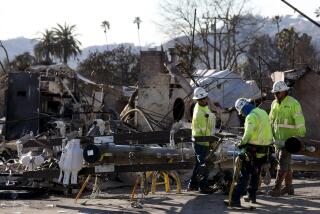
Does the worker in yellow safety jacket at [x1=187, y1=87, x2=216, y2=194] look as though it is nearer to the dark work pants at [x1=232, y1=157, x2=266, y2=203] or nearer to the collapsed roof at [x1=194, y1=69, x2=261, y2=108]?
the dark work pants at [x1=232, y1=157, x2=266, y2=203]

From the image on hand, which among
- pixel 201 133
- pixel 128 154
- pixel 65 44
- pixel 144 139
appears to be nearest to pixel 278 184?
pixel 201 133

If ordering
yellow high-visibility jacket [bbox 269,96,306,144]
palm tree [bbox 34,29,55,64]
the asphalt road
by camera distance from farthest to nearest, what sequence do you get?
1. palm tree [bbox 34,29,55,64]
2. yellow high-visibility jacket [bbox 269,96,306,144]
3. the asphalt road

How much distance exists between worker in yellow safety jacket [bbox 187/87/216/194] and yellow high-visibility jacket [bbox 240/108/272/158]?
184cm

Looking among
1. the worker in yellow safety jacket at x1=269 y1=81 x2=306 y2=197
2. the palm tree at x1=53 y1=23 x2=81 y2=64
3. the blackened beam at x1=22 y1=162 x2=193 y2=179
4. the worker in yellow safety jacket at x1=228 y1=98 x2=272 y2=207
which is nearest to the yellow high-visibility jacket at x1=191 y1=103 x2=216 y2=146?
the worker in yellow safety jacket at x1=269 y1=81 x2=306 y2=197

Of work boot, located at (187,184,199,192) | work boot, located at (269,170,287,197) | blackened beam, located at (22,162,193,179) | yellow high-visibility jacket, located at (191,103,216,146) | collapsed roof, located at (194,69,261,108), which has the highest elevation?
collapsed roof, located at (194,69,261,108)

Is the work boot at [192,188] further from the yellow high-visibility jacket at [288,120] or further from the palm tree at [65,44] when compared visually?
the palm tree at [65,44]

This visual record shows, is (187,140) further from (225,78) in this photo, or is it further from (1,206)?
(225,78)

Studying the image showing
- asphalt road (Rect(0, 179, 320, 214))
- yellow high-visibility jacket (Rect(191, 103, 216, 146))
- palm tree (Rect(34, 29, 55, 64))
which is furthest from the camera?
palm tree (Rect(34, 29, 55, 64))

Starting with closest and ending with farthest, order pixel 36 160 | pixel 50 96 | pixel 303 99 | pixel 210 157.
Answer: pixel 210 157 < pixel 36 160 < pixel 303 99 < pixel 50 96

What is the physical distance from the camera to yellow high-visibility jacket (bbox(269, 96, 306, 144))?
36.6 feet

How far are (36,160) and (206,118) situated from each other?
3503 mm

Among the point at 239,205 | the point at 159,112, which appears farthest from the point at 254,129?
the point at 159,112

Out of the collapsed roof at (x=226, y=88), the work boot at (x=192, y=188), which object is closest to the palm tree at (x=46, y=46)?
the collapsed roof at (x=226, y=88)

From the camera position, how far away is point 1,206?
34.6 feet
